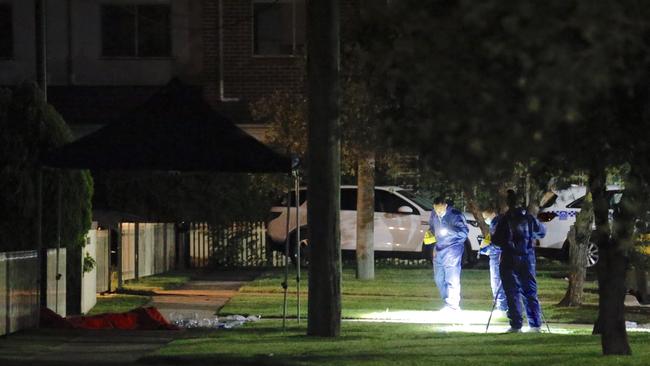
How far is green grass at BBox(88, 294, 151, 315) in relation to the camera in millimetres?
22036

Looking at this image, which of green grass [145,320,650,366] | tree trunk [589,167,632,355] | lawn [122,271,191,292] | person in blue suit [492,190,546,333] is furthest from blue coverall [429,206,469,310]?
lawn [122,271,191,292]

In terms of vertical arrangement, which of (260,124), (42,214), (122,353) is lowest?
(122,353)

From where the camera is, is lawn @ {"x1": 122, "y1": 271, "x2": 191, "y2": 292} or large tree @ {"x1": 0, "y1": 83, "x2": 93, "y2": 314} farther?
lawn @ {"x1": 122, "y1": 271, "x2": 191, "y2": 292}

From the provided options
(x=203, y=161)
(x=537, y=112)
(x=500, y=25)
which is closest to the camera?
(x=537, y=112)

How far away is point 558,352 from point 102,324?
6.33 metres

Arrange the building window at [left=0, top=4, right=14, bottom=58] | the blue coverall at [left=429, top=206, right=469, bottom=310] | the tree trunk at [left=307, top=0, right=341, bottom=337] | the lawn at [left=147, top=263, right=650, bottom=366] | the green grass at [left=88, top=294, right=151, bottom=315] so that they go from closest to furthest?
1. the lawn at [left=147, top=263, right=650, bottom=366]
2. the tree trunk at [left=307, top=0, right=341, bottom=337]
3. the blue coverall at [left=429, top=206, right=469, bottom=310]
4. the green grass at [left=88, top=294, right=151, bottom=315]
5. the building window at [left=0, top=4, right=14, bottom=58]

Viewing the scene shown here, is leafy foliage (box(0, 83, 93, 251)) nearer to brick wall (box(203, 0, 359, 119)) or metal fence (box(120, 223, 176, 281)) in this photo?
metal fence (box(120, 223, 176, 281))

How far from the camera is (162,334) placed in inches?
712

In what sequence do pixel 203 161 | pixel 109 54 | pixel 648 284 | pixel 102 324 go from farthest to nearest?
pixel 109 54 < pixel 648 284 < pixel 102 324 < pixel 203 161

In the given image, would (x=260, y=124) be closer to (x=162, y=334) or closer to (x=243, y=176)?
(x=243, y=176)

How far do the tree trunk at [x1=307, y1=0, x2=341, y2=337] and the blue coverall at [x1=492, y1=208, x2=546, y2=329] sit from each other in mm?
2085

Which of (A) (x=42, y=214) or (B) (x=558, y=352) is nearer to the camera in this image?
(B) (x=558, y=352)

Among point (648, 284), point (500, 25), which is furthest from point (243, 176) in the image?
point (500, 25)

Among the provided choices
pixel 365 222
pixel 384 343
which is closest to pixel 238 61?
pixel 365 222
